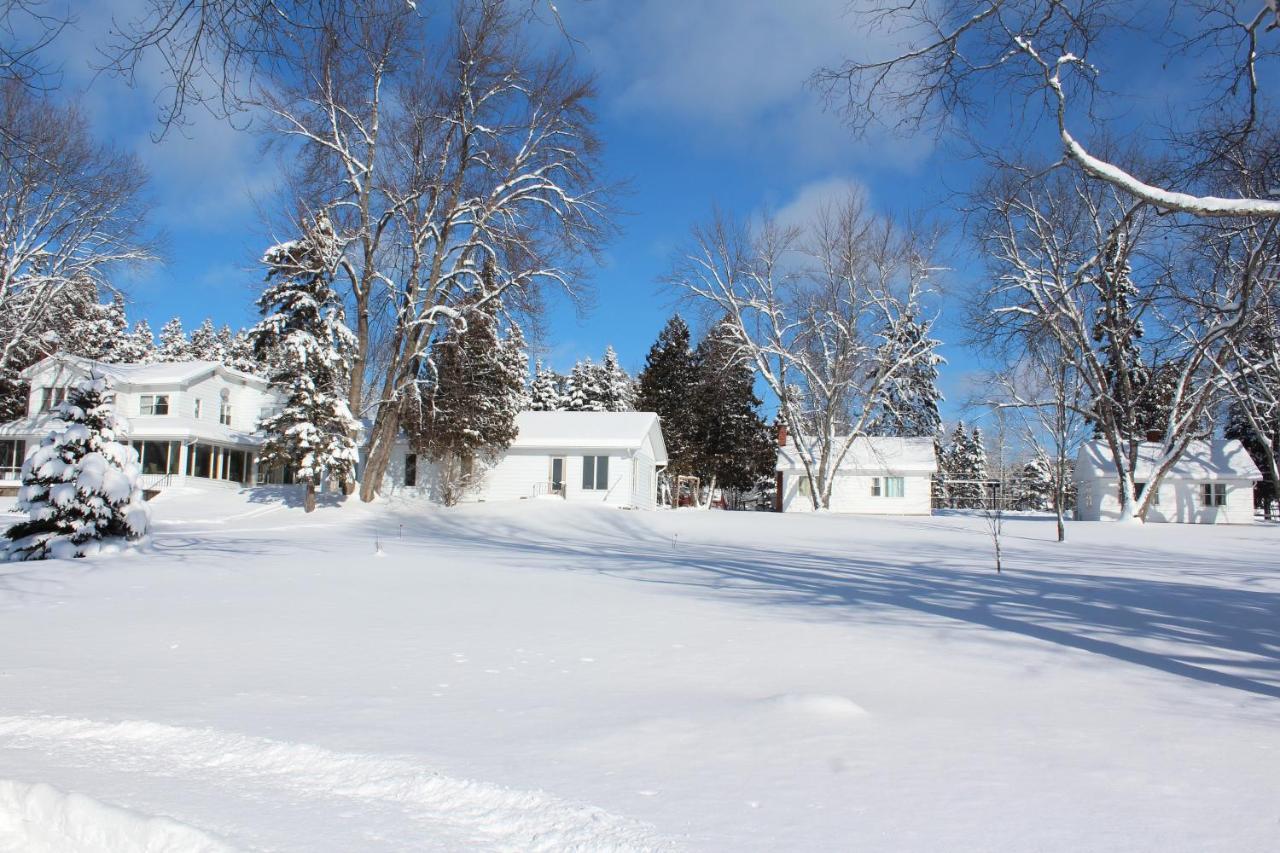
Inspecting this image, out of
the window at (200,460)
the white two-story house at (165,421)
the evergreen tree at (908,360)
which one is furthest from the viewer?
the window at (200,460)

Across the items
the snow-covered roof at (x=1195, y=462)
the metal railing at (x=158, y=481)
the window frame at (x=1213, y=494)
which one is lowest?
the metal railing at (x=158, y=481)

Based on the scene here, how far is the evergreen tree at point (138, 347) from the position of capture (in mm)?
58006

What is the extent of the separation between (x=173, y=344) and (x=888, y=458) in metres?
56.0

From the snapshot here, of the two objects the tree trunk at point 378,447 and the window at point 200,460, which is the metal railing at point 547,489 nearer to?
the tree trunk at point 378,447

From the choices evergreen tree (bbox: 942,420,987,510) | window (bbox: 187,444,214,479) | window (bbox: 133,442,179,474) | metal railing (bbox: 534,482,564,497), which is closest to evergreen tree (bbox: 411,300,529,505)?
metal railing (bbox: 534,482,564,497)

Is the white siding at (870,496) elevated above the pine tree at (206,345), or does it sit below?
below

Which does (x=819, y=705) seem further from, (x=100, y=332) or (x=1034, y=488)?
(x=1034, y=488)

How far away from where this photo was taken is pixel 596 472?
35.2m

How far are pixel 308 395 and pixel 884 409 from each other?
30890 millimetres

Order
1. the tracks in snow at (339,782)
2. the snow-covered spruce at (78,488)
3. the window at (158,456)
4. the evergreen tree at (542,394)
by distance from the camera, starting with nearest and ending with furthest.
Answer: the tracks in snow at (339,782)
the snow-covered spruce at (78,488)
the window at (158,456)
the evergreen tree at (542,394)

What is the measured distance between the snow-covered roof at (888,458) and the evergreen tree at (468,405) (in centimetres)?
1576

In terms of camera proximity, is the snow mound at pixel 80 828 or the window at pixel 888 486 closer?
the snow mound at pixel 80 828

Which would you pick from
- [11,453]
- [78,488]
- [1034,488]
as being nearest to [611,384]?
[11,453]

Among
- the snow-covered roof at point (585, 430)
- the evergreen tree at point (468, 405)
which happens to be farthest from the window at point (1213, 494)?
the evergreen tree at point (468, 405)
